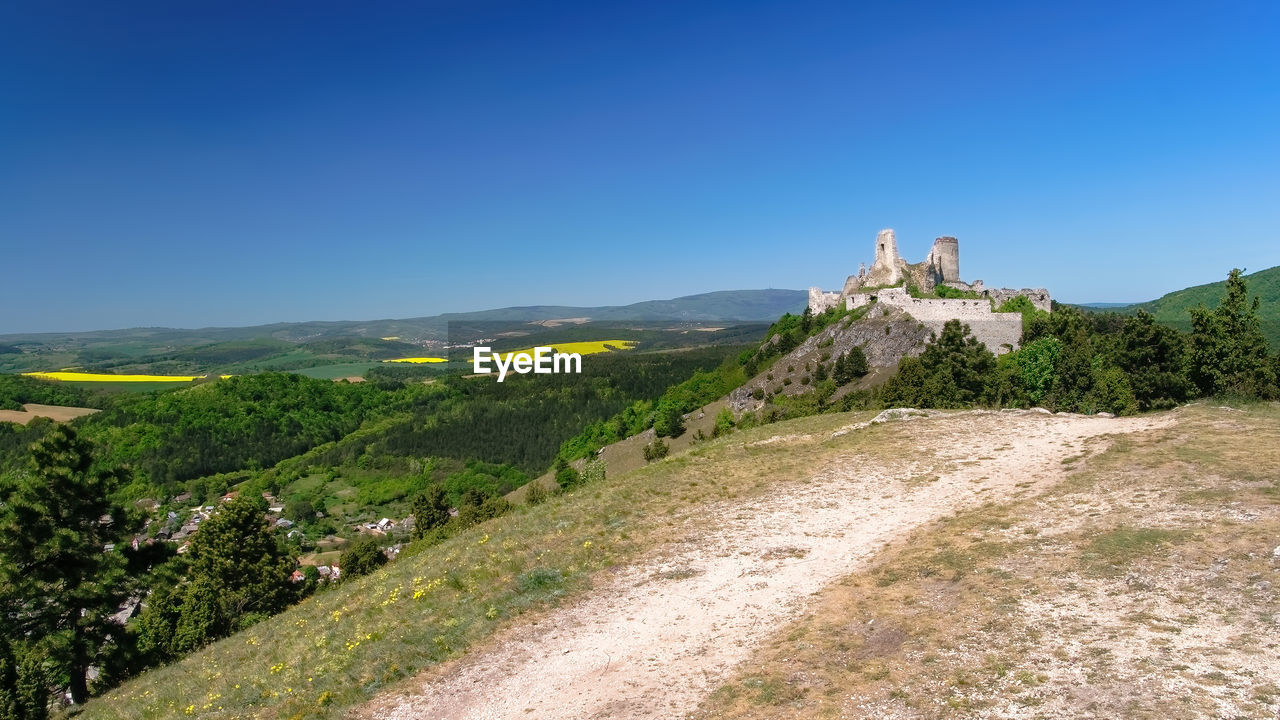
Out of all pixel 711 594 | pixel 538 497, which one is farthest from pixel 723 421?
pixel 711 594

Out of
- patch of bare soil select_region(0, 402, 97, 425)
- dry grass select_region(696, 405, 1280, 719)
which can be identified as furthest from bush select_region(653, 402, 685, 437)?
patch of bare soil select_region(0, 402, 97, 425)

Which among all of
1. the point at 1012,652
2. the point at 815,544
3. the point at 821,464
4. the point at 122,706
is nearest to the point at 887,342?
the point at 821,464

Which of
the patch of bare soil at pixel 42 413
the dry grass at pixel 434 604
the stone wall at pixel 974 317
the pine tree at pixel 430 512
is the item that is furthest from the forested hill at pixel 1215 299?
the patch of bare soil at pixel 42 413

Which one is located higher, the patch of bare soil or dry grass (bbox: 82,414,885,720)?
dry grass (bbox: 82,414,885,720)

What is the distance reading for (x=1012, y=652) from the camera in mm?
9977

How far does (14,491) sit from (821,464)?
3202cm

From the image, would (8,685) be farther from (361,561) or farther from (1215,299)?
(1215,299)

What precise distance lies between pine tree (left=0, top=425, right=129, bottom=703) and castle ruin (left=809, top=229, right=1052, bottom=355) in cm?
5452

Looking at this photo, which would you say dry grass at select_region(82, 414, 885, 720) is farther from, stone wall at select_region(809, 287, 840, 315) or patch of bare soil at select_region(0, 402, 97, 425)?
patch of bare soil at select_region(0, 402, 97, 425)

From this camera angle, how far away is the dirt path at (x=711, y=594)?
10.9 metres

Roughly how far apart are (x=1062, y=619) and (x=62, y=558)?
33.0 meters

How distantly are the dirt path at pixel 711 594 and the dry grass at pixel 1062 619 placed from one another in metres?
1.00

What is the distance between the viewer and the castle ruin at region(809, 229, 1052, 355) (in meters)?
50.8

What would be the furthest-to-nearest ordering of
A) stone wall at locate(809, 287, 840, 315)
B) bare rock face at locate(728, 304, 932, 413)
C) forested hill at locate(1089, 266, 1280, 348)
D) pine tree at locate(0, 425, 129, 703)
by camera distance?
forested hill at locate(1089, 266, 1280, 348) < stone wall at locate(809, 287, 840, 315) < bare rock face at locate(728, 304, 932, 413) < pine tree at locate(0, 425, 129, 703)
